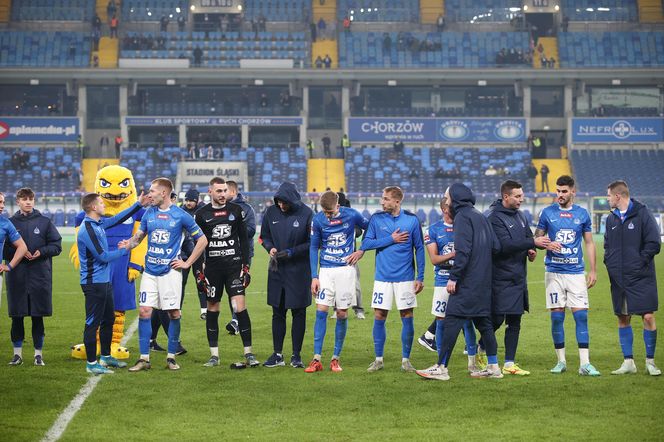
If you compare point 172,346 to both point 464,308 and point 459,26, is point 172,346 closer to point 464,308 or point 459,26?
point 464,308

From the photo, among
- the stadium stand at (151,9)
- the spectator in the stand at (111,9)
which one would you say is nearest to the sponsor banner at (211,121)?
the spectator in the stand at (111,9)

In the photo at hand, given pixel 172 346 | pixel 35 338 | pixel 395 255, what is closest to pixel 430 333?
pixel 395 255

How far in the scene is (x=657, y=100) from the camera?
6231 centimetres

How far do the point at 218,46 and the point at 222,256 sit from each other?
5184 centimetres

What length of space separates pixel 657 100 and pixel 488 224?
182 feet

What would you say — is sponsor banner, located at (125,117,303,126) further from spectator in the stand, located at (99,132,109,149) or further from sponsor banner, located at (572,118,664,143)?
Result: sponsor banner, located at (572,118,664,143)

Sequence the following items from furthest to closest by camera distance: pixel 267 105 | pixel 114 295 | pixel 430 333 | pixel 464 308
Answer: pixel 267 105 → pixel 430 333 → pixel 114 295 → pixel 464 308

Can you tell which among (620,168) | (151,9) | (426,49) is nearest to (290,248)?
(620,168)

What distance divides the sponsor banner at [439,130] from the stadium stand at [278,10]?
8.47 metres

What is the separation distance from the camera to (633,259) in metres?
10.8

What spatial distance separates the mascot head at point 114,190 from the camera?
42.6 feet

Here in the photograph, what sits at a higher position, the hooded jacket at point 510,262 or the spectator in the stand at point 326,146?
the spectator in the stand at point 326,146

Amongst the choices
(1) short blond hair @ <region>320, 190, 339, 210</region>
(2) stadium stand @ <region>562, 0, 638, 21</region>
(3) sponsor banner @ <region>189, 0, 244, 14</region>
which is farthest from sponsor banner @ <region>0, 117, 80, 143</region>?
(1) short blond hair @ <region>320, 190, 339, 210</region>

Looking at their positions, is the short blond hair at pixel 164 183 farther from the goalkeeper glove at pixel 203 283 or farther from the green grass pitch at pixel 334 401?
the green grass pitch at pixel 334 401
